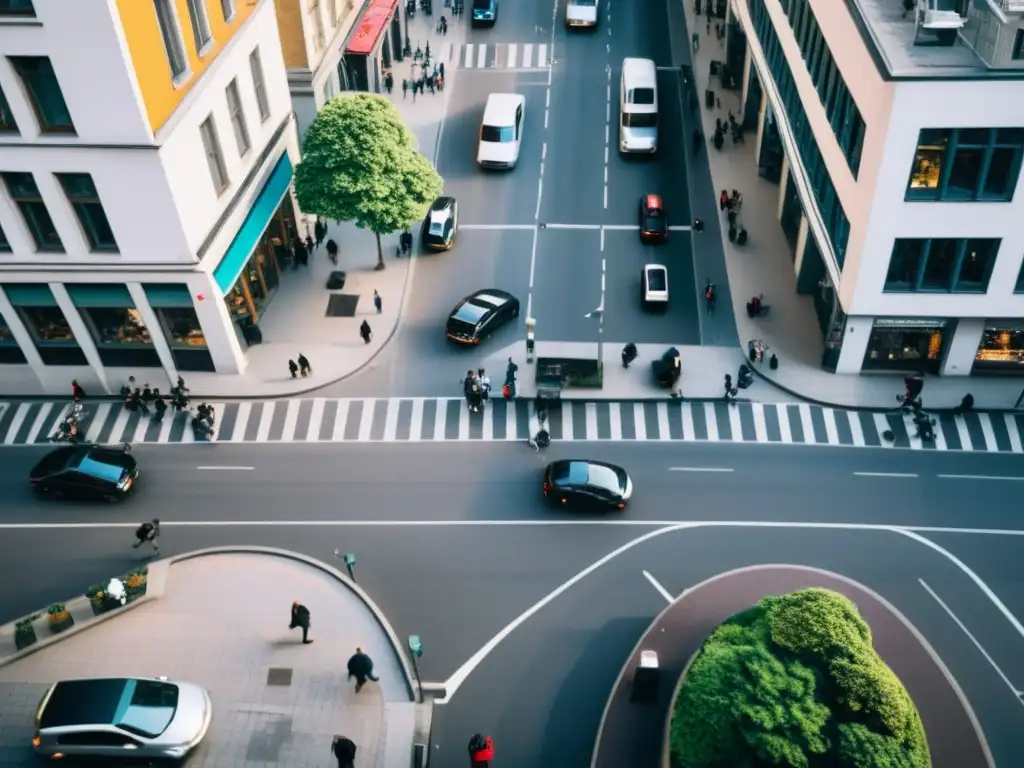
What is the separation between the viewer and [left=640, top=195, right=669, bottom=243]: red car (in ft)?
173

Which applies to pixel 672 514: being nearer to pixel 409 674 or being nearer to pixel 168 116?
pixel 409 674

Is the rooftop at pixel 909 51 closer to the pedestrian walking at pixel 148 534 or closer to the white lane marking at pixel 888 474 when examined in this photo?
the white lane marking at pixel 888 474

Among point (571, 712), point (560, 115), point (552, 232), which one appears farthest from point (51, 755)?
point (560, 115)

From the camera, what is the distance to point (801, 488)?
3972 centimetres

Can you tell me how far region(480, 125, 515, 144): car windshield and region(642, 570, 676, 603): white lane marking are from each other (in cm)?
3255

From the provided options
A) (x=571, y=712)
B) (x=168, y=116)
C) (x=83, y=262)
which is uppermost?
(x=168, y=116)

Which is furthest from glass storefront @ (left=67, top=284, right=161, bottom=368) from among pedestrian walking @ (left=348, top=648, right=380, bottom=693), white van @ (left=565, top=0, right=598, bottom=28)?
white van @ (left=565, top=0, right=598, bottom=28)

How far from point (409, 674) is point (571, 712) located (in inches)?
227

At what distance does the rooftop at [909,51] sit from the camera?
34.4 metres

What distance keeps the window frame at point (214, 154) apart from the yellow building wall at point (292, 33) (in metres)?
13.0

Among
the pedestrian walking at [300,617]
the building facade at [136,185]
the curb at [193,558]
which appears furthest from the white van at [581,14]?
the pedestrian walking at [300,617]

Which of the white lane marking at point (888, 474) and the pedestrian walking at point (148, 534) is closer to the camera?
the pedestrian walking at point (148, 534)

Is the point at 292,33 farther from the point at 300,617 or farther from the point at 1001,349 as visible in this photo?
the point at 1001,349

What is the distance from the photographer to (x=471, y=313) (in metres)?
46.8
